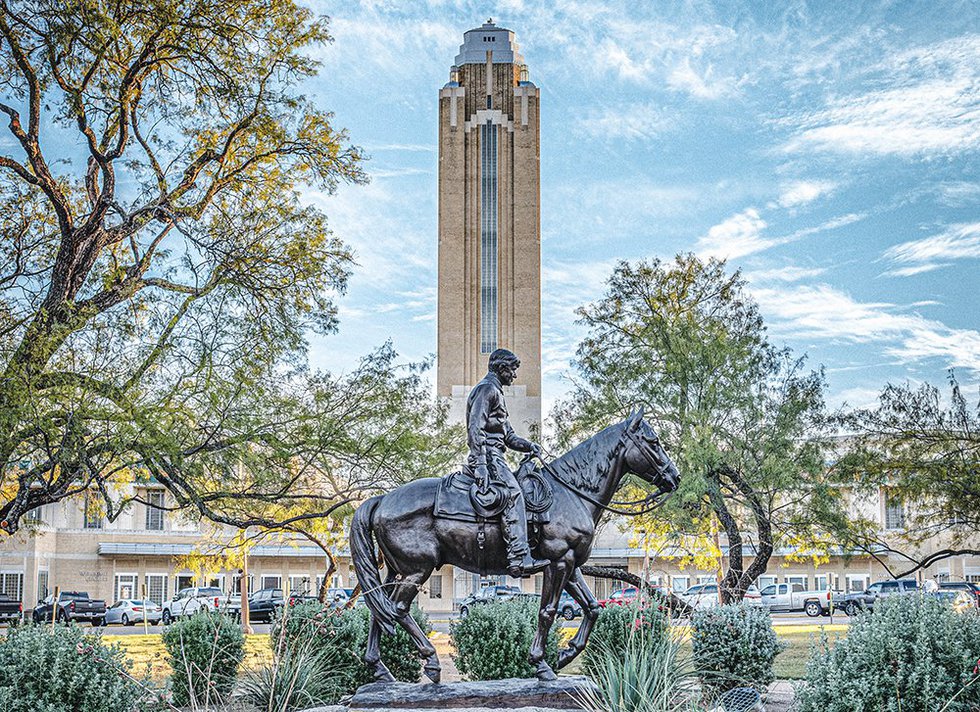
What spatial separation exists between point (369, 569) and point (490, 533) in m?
1.31

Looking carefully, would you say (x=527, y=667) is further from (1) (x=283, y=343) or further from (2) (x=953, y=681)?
(1) (x=283, y=343)

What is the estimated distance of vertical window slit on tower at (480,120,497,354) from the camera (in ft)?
226

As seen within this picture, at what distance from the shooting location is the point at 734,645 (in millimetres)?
12430

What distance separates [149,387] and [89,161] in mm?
5327

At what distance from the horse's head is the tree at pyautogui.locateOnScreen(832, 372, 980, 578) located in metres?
13.1

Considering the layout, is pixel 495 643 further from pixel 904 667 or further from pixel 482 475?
pixel 904 667

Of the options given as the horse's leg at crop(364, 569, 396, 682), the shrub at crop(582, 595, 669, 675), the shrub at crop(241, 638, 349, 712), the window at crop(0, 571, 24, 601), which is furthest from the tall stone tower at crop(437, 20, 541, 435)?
the horse's leg at crop(364, 569, 396, 682)

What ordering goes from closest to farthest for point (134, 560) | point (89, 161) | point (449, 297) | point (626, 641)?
point (626, 641), point (89, 161), point (134, 560), point (449, 297)

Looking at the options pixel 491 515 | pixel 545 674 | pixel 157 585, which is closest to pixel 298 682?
pixel 545 674

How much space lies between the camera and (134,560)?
5459cm

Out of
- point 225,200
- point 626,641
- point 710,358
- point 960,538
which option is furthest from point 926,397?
point 225,200

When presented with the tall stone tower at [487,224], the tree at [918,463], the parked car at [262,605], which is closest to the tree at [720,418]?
the tree at [918,463]

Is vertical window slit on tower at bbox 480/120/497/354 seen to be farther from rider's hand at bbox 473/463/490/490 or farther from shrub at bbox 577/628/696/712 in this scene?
shrub at bbox 577/628/696/712

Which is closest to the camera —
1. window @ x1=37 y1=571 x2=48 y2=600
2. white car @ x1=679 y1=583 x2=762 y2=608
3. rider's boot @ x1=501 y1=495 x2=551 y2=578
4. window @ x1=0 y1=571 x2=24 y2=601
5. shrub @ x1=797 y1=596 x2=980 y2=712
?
shrub @ x1=797 y1=596 x2=980 y2=712
